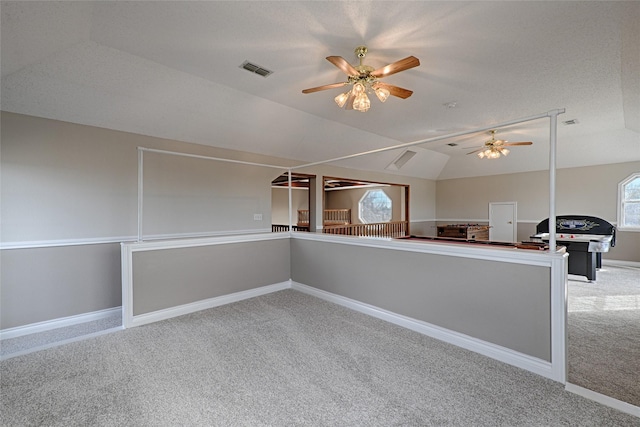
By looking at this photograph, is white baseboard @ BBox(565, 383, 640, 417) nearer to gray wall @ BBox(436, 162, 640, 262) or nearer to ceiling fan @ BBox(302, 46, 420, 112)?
ceiling fan @ BBox(302, 46, 420, 112)

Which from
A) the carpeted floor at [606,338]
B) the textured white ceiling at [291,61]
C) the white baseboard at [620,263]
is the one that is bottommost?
the carpeted floor at [606,338]

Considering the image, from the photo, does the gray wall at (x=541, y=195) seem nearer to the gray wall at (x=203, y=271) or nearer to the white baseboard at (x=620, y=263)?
the white baseboard at (x=620, y=263)

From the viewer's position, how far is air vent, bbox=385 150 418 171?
7308 mm

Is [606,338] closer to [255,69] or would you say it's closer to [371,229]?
[255,69]

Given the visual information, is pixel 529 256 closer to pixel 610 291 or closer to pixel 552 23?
pixel 552 23

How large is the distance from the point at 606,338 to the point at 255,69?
4516 mm

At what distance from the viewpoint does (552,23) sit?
2.29 meters

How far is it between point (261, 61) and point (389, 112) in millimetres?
2350

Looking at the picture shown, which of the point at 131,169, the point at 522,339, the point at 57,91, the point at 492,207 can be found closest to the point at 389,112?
the point at 522,339

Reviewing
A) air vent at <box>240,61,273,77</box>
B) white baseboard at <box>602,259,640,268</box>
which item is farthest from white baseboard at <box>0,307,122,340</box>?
white baseboard at <box>602,259,640,268</box>

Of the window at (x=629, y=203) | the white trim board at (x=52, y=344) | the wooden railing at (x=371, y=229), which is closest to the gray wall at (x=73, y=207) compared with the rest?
→ the white trim board at (x=52, y=344)

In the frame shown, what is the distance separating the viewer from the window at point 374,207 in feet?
36.3

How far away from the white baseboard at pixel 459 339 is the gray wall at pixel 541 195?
6596 mm

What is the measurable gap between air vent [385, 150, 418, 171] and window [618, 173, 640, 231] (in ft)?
15.0
